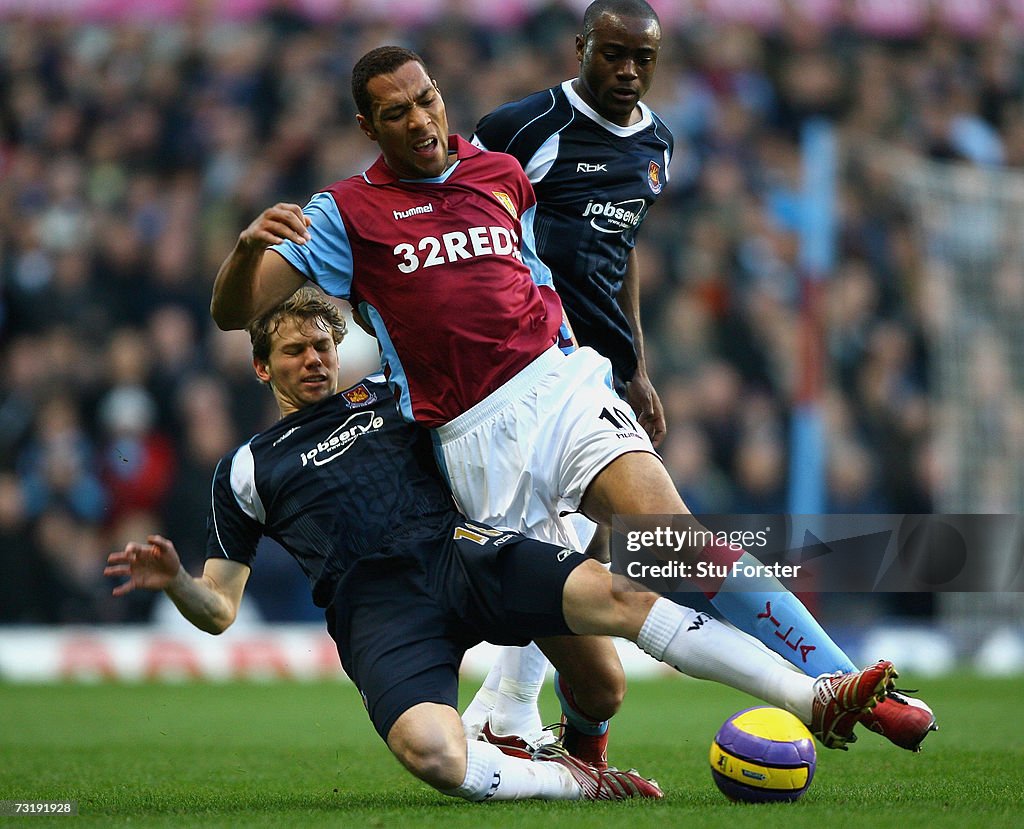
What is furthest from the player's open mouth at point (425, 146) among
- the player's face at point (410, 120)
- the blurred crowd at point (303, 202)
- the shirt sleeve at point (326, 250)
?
the blurred crowd at point (303, 202)

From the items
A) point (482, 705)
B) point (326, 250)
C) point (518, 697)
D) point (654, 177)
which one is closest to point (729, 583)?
point (518, 697)

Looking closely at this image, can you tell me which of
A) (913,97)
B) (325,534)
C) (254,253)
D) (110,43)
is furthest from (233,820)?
(913,97)

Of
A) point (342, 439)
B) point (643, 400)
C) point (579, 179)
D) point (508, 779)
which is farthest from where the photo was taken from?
point (643, 400)

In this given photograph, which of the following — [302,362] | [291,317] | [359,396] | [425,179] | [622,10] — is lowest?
[359,396]

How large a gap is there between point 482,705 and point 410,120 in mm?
2387

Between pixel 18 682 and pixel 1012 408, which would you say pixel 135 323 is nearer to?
pixel 18 682

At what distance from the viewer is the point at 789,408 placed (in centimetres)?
1348

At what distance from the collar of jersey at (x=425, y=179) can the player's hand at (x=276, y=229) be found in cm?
57

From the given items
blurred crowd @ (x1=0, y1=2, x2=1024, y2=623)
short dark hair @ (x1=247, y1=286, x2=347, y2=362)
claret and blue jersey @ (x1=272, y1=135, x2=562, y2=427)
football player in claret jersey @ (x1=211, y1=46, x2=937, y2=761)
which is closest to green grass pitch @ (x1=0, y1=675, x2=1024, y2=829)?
football player in claret jersey @ (x1=211, y1=46, x2=937, y2=761)

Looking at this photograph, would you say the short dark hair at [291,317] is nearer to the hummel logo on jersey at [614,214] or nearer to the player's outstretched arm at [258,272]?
the player's outstretched arm at [258,272]

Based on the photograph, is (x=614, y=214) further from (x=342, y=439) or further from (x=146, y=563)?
(x=146, y=563)

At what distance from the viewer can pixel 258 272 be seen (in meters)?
4.88

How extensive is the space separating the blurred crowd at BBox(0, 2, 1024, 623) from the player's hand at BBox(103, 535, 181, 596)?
7.10 meters

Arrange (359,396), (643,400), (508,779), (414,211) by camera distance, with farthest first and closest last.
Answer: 1. (643,400)
2. (359,396)
3. (414,211)
4. (508,779)
